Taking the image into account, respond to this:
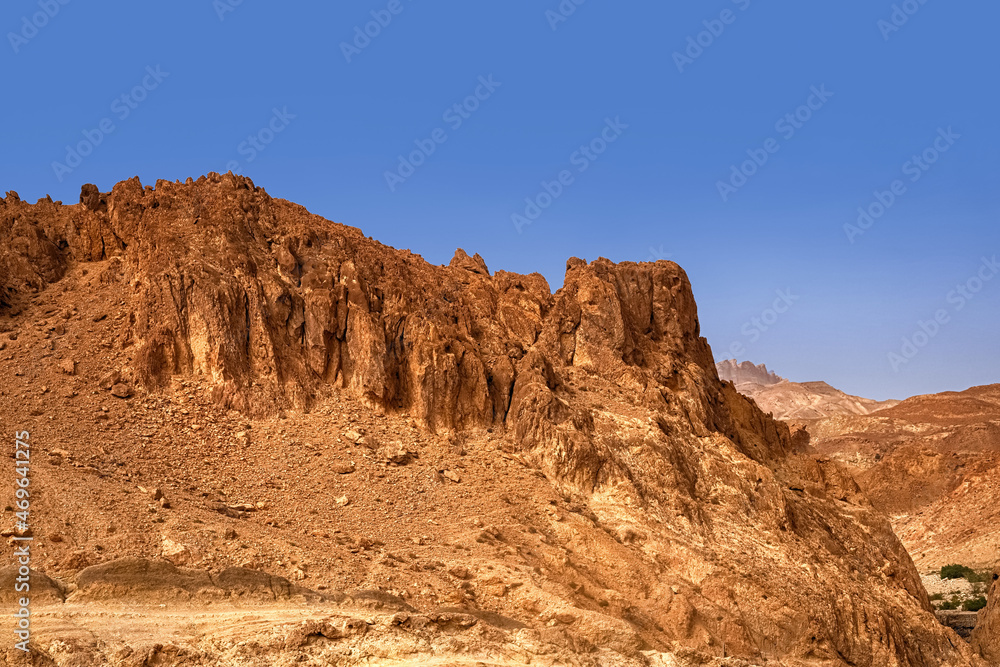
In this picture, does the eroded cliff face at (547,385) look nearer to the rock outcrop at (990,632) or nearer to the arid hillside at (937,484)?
the rock outcrop at (990,632)

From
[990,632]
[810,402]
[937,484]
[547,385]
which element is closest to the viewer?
[547,385]

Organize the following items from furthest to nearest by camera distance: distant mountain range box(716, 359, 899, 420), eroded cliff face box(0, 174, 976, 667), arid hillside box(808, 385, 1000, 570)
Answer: distant mountain range box(716, 359, 899, 420) < arid hillside box(808, 385, 1000, 570) < eroded cliff face box(0, 174, 976, 667)

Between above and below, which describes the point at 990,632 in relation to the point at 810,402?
below

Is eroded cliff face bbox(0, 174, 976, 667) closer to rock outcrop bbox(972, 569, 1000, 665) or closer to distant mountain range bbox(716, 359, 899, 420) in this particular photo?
rock outcrop bbox(972, 569, 1000, 665)

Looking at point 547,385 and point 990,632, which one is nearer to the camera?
point 547,385

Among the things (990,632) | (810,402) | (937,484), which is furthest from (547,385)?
(810,402)

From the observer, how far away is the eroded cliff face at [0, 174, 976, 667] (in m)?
26.8

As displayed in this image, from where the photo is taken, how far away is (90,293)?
3303 cm

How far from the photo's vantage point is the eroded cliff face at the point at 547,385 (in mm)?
26844

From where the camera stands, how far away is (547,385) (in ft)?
107

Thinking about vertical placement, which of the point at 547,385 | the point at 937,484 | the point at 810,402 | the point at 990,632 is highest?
the point at 810,402

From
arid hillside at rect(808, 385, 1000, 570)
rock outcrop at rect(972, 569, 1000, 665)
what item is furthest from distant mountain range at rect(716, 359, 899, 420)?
rock outcrop at rect(972, 569, 1000, 665)

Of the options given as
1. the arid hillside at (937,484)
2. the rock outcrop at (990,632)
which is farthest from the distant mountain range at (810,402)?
the rock outcrop at (990,632)

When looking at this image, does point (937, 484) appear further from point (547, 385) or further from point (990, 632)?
point (547, 385)
